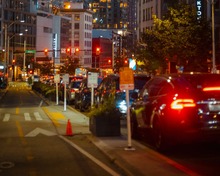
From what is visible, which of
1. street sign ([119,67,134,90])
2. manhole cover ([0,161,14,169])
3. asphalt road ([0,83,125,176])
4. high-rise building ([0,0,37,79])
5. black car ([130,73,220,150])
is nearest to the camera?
asphalt road ([0,83,125,176])

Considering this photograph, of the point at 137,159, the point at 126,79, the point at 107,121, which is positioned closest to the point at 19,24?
the point at 107,121

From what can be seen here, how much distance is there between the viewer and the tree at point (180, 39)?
35062mm

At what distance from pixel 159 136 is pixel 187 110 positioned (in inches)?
42.6

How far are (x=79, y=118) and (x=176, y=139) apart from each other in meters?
11.1

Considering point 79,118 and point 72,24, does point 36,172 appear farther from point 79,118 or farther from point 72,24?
point 72,24

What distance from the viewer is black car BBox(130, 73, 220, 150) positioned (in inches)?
426

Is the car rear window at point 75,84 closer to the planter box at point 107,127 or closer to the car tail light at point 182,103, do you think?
the planter box at point 107,127

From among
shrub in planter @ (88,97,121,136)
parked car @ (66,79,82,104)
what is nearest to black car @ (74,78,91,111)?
parked car @ (66,79,82,104)

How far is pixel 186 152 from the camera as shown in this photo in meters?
11.8

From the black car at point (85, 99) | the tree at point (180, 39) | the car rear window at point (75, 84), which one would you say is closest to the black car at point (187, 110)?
the black car at point (85, 99)

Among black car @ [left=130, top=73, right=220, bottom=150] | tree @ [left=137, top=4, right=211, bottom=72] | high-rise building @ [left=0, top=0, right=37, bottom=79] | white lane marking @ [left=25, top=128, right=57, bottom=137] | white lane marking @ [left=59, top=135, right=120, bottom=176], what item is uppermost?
high-rise building @ [left=0, top=0, right=37, bottom=79]

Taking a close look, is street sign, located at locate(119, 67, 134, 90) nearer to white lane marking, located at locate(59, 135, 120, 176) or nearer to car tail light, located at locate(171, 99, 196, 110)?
car tail light, located at locate(171, 99, 196, 110)

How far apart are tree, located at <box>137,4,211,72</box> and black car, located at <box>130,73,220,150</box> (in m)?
23.7

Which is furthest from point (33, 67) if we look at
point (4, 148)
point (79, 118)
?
point (4, 148)
